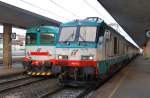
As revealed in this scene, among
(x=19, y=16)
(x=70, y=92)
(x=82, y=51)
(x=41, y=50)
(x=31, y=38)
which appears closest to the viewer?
(x=70, y=92)

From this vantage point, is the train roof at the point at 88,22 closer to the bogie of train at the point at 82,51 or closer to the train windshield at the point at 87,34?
the bogie of train at the point at 82,51

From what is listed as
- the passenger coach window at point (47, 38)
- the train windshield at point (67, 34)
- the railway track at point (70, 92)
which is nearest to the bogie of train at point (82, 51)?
the train windshield at point (67, 34)

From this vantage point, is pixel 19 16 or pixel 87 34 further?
pixel 19 16

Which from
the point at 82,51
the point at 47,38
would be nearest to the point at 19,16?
the point at 47,38

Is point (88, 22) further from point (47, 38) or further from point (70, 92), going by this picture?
point (47, 38)

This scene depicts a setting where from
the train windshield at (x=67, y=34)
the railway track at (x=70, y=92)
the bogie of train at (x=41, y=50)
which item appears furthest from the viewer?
the bogie of train at (x=41, y=50)

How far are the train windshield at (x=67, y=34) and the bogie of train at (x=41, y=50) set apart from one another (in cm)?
406

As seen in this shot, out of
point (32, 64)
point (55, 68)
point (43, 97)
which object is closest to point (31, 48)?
point (32, 64)

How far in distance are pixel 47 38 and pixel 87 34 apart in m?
5.33

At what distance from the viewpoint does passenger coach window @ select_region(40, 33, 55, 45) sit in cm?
1942

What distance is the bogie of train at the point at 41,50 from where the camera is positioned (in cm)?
1933

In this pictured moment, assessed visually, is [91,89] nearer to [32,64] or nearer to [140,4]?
[32,64]

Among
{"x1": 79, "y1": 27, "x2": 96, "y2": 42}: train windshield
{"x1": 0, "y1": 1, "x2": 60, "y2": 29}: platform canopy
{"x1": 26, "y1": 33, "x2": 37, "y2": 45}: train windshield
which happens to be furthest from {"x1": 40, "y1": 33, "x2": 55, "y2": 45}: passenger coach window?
{"x1": 79, "y1": 27, "x2": 96, "y2": 42}: train windshield

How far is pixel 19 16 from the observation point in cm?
2577
